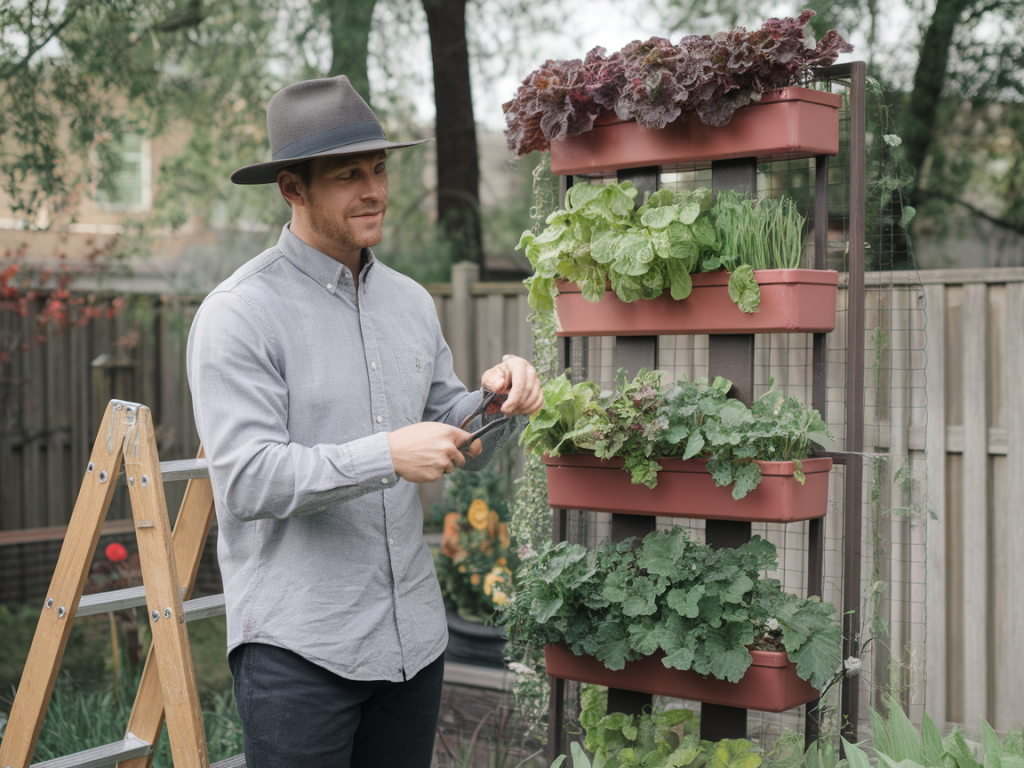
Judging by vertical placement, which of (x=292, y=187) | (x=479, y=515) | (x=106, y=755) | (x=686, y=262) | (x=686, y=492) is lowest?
(x=106, y=755)

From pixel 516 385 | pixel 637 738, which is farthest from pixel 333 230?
pixel 637 738

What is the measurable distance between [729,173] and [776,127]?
0.17 meters

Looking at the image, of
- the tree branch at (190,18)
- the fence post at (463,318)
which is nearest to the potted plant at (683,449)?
the fence post at (463,318)

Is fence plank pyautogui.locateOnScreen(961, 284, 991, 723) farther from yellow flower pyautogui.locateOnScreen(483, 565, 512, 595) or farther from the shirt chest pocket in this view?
the shirt chest pocket

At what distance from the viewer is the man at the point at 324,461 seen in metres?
1.54

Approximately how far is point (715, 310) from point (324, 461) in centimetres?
95

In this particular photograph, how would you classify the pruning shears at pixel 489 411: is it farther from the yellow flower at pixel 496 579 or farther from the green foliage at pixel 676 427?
the yellow flower at pixel 496 579

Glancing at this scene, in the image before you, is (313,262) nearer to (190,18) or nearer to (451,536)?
(451,536)

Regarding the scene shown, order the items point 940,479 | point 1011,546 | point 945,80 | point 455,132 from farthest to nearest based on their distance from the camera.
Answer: point 455,132 < point 945,80 < point 940,479 < point 1011,546

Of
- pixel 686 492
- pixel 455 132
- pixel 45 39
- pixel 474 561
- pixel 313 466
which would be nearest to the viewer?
pixel 313 466

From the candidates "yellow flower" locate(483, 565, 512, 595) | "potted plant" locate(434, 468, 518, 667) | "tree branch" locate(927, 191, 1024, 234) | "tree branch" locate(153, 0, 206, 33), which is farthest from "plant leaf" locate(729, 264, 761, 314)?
"tree branch" locate(153, 0, 206, 33)

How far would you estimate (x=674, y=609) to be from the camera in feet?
6.53

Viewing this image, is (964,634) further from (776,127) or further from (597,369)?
(776,127)

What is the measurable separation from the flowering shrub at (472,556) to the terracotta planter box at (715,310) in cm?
175
